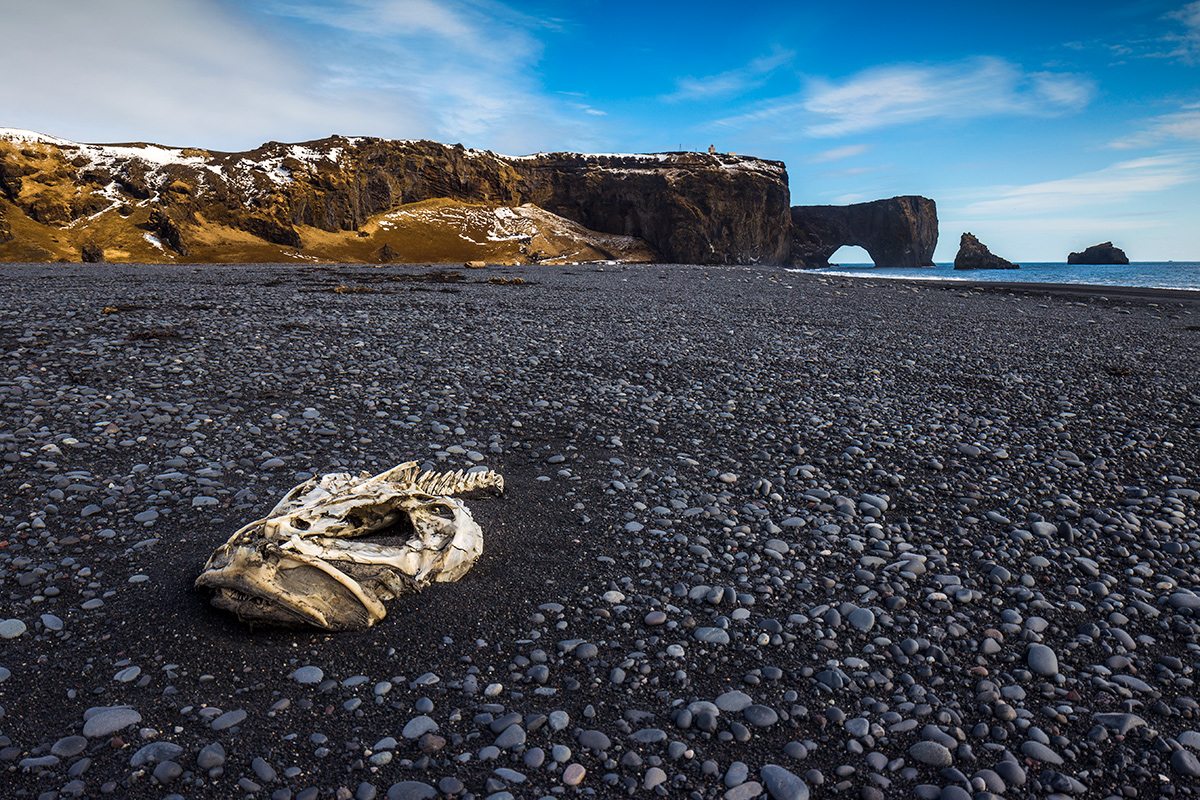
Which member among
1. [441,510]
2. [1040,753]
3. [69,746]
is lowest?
[69,746]

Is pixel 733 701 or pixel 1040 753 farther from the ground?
pixel 1040 753

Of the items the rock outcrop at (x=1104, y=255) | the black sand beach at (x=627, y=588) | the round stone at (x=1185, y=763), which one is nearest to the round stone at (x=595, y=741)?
the black sand beach at (x=627, y=588)

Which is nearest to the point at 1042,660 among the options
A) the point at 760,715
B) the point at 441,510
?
the point at 760,715

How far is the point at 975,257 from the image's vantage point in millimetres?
154375

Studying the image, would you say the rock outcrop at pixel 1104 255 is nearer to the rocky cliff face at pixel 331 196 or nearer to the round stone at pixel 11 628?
the rocky cliff face at pixel 331 196

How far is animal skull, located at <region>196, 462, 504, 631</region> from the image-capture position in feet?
13.3

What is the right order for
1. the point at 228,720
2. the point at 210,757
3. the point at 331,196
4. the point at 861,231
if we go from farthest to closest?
the point at 861,231
the point at 331,196
the point at 228,720
the point at 210,757

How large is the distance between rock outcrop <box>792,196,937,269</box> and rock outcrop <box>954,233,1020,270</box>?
121 feet

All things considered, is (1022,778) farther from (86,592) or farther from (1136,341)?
(1136,341)

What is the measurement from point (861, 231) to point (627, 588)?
720ft

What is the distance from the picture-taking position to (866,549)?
5402 mm

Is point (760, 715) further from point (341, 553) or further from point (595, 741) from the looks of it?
point (341, 553)

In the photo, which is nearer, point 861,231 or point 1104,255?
point 1104,255

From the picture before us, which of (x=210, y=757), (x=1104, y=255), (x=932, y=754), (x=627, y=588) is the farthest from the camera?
(x=1104, y=255)
